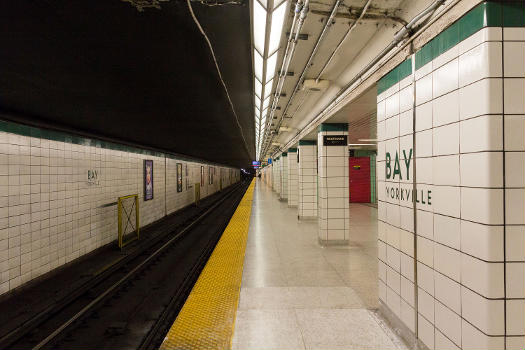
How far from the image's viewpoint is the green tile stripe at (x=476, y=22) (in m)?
1.83

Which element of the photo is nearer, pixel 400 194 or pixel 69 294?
pixel 400 194

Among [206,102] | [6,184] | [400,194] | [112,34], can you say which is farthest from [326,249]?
[6,184]

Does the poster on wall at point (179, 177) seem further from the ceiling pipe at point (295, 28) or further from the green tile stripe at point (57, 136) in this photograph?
the ceiling pipe at point (295, 28)

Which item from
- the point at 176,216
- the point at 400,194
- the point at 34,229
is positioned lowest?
the point at 176,216

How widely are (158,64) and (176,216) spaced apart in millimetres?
10793

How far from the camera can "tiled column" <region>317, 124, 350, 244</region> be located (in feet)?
21.9

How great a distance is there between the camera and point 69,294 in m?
4.47

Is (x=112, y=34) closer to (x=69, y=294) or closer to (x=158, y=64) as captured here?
(x=158, y=64)

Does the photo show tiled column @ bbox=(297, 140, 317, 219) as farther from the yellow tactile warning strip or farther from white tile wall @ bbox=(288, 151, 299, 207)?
the yellow tactile warning strip

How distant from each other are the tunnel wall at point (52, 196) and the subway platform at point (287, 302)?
316cm

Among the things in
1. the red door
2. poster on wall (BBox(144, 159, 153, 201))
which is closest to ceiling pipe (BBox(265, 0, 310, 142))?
poster on wall (BBox(144, 159, 153, 201))

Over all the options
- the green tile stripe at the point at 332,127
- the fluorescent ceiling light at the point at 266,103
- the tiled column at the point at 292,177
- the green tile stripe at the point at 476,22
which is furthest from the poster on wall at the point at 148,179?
the green tile stripe at the point at 476,22

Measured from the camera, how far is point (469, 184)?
197 centimetres

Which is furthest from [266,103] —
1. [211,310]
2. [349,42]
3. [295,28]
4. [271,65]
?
[211,310]
